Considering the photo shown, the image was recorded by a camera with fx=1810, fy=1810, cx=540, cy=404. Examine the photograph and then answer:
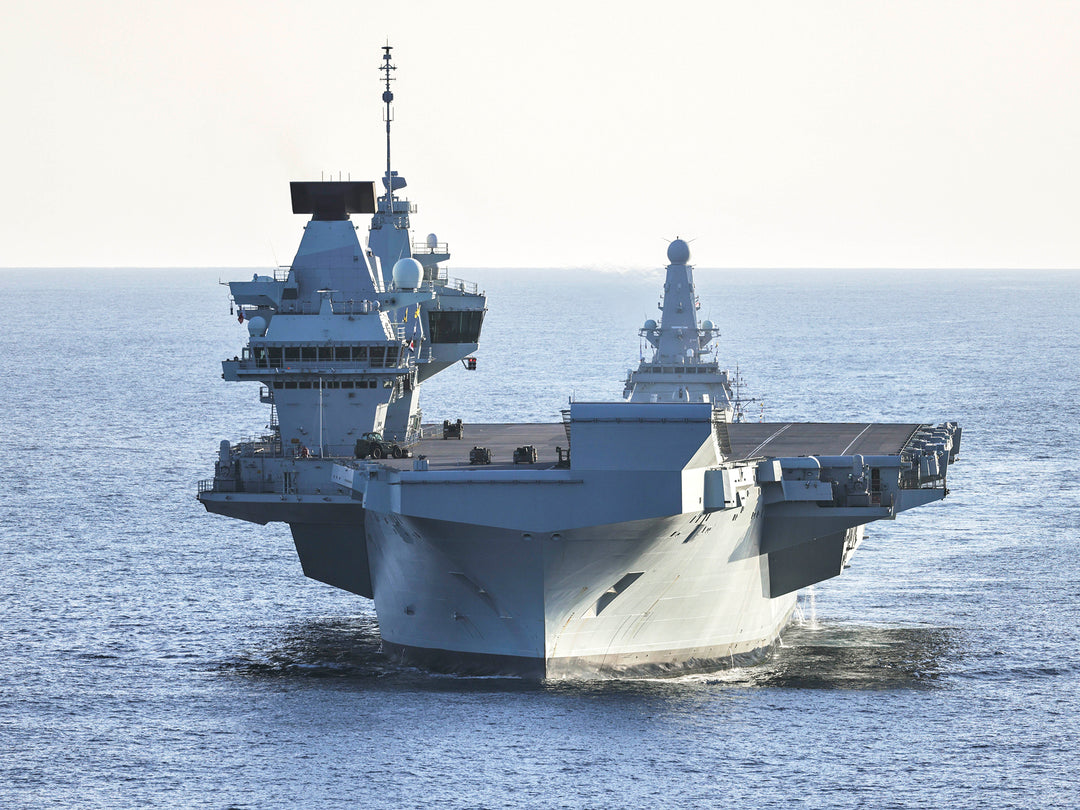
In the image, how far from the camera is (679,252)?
57219mm

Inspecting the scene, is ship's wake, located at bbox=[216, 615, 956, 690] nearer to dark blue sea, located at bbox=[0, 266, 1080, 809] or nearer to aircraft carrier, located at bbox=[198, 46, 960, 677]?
dark blue sea, located at bbox=[0, 266, 1080, 809]

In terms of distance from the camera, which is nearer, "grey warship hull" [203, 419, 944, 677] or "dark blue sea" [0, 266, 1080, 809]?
"dark blue sea" [0, 266, 1080, 809]

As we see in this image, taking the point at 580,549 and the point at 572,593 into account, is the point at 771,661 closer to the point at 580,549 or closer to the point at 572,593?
the point at 572,593

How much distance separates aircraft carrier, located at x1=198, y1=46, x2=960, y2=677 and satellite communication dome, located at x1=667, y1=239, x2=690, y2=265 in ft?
52.5

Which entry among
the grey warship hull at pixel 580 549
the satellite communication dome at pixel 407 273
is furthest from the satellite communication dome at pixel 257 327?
the satellite communication dome at pixel 407 273

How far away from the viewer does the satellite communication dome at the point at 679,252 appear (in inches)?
2247

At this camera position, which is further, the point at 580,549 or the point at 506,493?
the point at 580,549

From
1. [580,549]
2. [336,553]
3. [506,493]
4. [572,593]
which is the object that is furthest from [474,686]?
[336,553]

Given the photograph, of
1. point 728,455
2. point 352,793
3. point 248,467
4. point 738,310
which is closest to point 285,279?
point 248,467

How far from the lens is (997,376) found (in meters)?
101

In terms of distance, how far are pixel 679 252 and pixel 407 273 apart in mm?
19516

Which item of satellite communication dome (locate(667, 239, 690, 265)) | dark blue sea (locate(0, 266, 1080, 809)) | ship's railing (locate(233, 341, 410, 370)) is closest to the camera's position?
dark blue sea (locate(0, 266, 1080, 809))

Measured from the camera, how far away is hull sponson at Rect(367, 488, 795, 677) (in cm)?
3064

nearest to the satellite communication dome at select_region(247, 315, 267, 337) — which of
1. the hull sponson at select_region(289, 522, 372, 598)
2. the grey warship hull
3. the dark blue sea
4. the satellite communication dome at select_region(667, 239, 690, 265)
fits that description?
the grey warship hull
